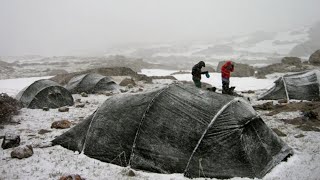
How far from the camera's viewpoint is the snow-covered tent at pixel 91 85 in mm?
22438

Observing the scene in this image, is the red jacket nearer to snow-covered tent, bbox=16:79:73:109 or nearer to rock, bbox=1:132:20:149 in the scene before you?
snow-covered tent, bbox=16:79:73:109

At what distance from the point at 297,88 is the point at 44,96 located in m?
15.1

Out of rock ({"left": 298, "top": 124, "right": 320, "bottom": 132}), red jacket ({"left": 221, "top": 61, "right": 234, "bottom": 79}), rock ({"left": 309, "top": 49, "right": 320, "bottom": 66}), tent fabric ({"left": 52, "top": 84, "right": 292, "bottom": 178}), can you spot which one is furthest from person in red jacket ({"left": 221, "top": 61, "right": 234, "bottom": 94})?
rock ({"left": 309, "top": 49, "right": 320, "bottom": 66})

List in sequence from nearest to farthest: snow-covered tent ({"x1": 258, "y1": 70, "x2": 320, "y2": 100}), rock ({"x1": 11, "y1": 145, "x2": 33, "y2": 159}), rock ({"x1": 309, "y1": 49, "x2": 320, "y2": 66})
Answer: rock ({"x1": 11, "y1": 145, "x2": 33, "y2": 159}) → snow-covered tent ({"x1": 258, "y1": 70, "x2": 320, "y2": 100}) → rock ({"x1": 309, "y1": 49, "x2": 320, "y2": 66})

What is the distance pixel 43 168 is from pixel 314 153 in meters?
8.43

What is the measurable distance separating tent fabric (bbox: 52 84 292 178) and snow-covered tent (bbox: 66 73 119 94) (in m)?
12.8

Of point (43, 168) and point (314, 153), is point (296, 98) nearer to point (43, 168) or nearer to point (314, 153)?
point (314, 153)

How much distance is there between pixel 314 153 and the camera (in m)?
9.44

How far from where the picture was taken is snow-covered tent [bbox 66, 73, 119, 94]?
22.4 meters

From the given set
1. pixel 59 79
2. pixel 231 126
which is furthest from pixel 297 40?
pixel 231 126

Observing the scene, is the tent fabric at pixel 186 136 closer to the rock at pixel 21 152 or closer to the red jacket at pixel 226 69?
the rock at pixel 21 152

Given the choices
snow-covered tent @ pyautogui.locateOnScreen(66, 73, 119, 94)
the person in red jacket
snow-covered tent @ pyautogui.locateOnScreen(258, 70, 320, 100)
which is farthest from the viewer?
snow-covered tent @ pyautogui.locateOnScreen(66, 73, 119, 94)

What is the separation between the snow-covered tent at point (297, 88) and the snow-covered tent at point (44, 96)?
483 inches

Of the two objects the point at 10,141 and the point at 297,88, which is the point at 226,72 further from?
the point at 10,141
